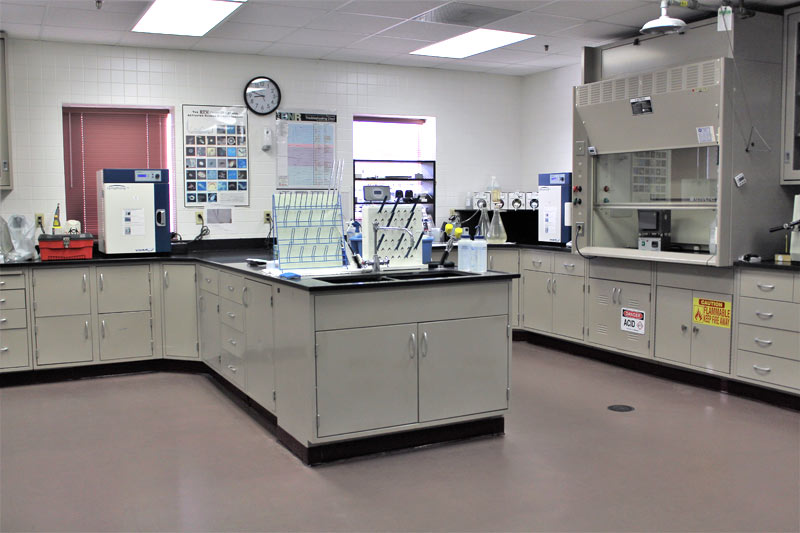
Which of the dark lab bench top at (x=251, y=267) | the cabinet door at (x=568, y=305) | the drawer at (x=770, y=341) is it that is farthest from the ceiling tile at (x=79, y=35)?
the drawer at (x=770, y=341)

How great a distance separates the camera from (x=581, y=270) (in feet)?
19.4

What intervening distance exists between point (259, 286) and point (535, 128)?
4509mm

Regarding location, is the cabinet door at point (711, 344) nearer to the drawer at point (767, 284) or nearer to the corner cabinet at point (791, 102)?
the drawer at point (767, 284)

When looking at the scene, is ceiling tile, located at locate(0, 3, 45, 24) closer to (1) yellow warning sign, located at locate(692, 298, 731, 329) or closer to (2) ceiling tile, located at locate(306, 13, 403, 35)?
(2) ceiling tile, located at locate(306, 13, 403, 35)

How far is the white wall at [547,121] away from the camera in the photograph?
7.23m

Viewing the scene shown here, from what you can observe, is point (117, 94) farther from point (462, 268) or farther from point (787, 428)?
point (787, 428)

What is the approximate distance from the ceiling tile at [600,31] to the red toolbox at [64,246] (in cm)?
407

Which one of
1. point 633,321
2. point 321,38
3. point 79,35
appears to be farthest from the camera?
point 321,38

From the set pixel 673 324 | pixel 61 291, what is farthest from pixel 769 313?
pixel 61 291

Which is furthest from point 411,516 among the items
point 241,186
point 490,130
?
point 490,130

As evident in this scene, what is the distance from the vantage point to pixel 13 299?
5148 mm

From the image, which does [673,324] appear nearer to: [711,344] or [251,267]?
[711,344]

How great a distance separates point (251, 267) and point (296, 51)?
2.78m

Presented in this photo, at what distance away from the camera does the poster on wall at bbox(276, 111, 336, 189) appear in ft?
22.0
